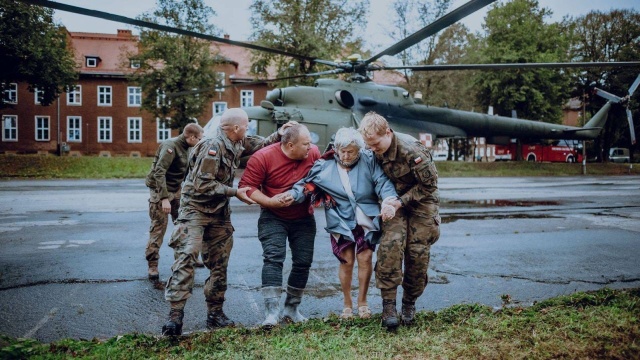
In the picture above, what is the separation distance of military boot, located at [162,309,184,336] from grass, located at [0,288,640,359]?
13cm

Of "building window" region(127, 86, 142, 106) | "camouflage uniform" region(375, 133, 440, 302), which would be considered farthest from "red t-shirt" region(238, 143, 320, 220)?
"building window" region(127, 86, 142, 106)

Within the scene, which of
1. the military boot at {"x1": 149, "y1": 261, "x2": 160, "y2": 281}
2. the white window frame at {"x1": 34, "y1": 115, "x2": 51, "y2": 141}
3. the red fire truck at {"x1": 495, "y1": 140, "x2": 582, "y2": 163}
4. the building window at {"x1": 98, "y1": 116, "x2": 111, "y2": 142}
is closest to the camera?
the military boot at {"x1": 149, "y1": 261, "x2": 160, "y2": 281}

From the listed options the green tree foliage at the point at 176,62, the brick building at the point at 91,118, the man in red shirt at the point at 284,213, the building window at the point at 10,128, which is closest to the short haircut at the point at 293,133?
the man in red shirt at the point at 284,213

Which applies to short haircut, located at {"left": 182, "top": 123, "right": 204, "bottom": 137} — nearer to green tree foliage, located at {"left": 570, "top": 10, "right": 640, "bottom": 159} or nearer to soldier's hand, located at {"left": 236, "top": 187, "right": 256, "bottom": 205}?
soldier's hand, located at {"left": 236, "top": 187, "right": 256, "bottom": 205}

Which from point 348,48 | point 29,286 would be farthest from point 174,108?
point 29,286

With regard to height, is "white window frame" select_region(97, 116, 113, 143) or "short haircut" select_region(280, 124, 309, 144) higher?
"white window frame" select_region(97, 116, 113, 143)

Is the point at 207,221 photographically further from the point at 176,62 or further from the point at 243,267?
the point at 176,62

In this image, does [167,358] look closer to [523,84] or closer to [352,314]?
[352,314]

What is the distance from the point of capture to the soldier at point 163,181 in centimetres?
589

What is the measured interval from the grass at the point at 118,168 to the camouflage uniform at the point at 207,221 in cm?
2453

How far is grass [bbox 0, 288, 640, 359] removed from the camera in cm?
326

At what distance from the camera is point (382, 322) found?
3.99 metres

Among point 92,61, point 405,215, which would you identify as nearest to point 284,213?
point 405,215

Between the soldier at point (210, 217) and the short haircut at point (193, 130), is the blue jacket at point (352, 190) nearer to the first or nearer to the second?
the soldier at point (210, 217)
